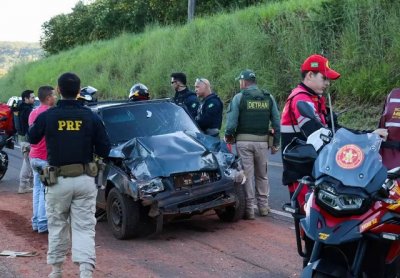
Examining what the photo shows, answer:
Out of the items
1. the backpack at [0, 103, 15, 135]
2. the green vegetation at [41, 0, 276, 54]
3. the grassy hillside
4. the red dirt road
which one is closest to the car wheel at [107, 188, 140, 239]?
the red dirt road

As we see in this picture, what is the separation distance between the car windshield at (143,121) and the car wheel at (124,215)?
908mm

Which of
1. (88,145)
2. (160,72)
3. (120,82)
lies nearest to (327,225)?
(88,145)

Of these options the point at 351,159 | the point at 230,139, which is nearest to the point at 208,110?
the point at 230,139

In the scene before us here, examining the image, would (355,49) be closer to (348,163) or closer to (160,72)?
(160,72)

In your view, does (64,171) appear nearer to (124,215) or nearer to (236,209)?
(124,215)

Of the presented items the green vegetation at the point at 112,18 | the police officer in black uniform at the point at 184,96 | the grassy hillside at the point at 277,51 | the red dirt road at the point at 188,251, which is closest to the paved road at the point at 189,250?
the red dirt road at the point at 188,251

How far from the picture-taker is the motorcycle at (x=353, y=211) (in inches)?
147

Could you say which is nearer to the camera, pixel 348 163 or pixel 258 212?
pixel 348 163

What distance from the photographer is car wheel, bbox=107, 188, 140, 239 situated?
22.9ft

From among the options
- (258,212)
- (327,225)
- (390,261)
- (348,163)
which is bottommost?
(258,212)

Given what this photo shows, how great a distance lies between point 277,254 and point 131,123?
113 inches

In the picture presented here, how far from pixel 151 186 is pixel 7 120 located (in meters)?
6.31

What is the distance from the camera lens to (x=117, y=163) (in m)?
7.33

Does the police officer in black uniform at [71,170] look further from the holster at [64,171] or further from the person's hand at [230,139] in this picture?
the person's hand at [230,139]
